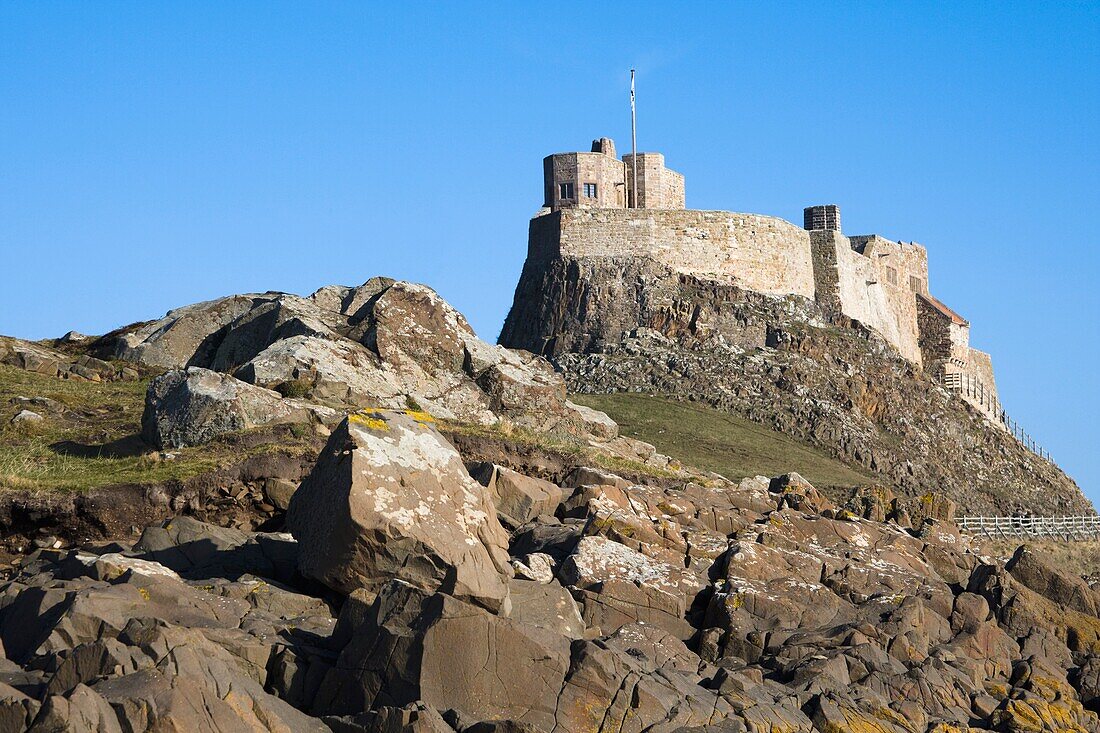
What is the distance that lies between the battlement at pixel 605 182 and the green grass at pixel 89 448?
42.5 metres

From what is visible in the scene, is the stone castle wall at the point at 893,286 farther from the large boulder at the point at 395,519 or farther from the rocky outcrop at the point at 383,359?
the large boulder at the point at 395,519

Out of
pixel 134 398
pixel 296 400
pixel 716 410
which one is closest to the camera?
pixel 296 400

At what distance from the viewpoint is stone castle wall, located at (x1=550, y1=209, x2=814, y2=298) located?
215 feet

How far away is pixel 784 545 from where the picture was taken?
22391mm

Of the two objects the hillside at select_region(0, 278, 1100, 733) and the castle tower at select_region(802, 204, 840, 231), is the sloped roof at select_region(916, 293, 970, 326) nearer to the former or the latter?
the castle tower at select_region(802, 204, 840, 231)

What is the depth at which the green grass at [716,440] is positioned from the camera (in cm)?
4691

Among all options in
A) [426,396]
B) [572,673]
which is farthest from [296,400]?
[572,673]

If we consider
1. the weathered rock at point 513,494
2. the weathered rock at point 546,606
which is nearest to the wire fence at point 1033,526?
the weathered rock at point 513,494

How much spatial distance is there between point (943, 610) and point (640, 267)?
44.9m

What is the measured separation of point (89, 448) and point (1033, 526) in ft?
137

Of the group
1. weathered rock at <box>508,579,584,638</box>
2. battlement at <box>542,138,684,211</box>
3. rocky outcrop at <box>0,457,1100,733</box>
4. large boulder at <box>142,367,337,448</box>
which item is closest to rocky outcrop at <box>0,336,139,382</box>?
large boulder at <box>142,367,337,448</box>

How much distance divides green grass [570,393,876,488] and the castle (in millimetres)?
11496

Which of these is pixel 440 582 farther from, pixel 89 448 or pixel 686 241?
pixel 686 241

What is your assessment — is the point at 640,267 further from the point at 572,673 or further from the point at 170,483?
the point at 572,673
